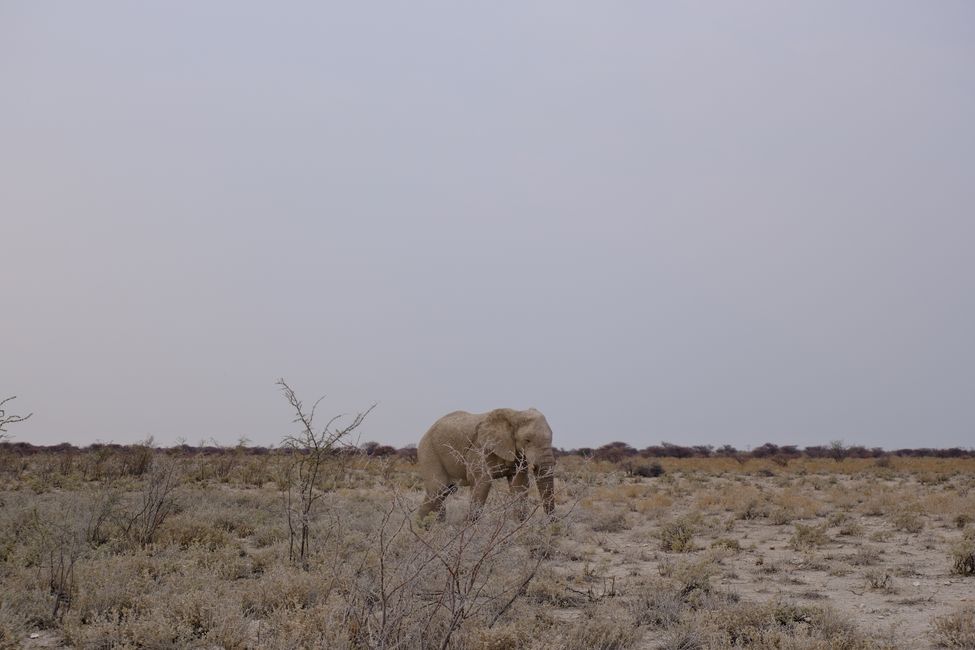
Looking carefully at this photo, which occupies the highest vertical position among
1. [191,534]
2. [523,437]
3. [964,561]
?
[523,437]

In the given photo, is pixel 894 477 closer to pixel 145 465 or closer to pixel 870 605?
pixel 870 605

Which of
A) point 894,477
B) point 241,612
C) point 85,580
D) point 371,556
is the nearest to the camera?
point 241,612

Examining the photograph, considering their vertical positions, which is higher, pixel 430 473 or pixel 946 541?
pixel 430 473

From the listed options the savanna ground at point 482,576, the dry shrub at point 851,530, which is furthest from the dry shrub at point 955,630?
the dry shrub at point 851,530

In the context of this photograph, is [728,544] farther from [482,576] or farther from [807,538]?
[482,576]

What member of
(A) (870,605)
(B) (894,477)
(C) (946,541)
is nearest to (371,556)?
(A) (870,605)

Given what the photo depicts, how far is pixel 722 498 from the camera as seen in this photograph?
1455cm

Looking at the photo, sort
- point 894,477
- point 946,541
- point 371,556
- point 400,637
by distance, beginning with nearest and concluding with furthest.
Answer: point 400,637 < point 371,556 < point 946,541 < point 894,477

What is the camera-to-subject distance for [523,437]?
10844 mm

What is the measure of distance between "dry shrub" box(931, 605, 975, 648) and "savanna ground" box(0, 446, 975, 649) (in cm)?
2

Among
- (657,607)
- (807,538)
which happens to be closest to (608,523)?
(807,538)

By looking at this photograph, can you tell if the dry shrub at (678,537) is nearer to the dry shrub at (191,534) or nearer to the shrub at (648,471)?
the dry shrub at (191,534)

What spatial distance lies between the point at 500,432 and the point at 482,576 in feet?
16.4

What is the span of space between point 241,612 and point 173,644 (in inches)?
22.7
